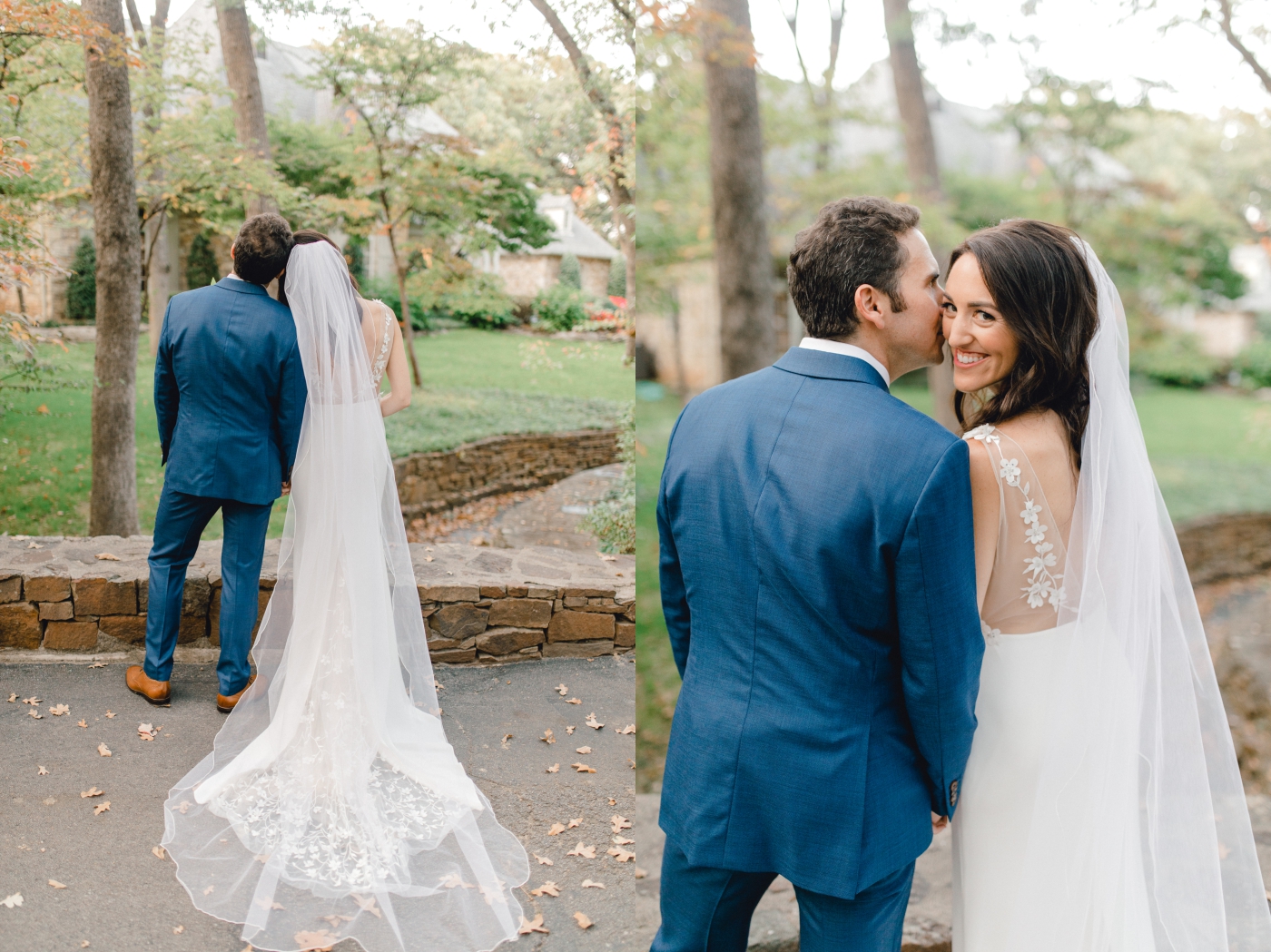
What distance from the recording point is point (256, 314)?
277 centimetres

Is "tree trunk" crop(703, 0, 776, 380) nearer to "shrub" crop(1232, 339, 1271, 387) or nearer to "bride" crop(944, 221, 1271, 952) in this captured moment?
"bride" crop(944, 221, 1271, 952)

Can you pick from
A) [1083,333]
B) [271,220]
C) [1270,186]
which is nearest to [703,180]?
[1270,186]

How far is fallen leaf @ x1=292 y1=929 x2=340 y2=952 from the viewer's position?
2.21 m

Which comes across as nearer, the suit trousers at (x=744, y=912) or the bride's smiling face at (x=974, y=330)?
the suit trousers at (x=744, y=912)

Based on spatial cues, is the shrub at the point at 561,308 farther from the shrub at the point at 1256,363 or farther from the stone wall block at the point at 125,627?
the shrub at the point at 1256,363

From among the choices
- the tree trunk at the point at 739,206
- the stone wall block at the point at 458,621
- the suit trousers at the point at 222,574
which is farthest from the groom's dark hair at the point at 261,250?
the tree trunk at the point at 739,206

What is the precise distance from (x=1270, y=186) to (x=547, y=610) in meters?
8.64

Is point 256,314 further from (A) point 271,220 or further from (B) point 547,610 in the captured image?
(B) point 547,610

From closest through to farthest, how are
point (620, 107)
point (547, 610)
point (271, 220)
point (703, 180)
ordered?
point (271, 220)
point (547, 610)
point (620, 107)
point (703, 180)

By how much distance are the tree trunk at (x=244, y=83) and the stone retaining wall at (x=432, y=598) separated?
50.0 inches

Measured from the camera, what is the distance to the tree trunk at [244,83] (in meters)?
3.13

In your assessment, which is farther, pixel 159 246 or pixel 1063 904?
pixel 159 246

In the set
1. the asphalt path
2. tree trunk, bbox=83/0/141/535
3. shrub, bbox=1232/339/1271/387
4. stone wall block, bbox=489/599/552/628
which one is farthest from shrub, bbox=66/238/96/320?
shrub, bbox=1232/339/1271/387

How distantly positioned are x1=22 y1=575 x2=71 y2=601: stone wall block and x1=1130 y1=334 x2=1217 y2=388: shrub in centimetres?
1168
